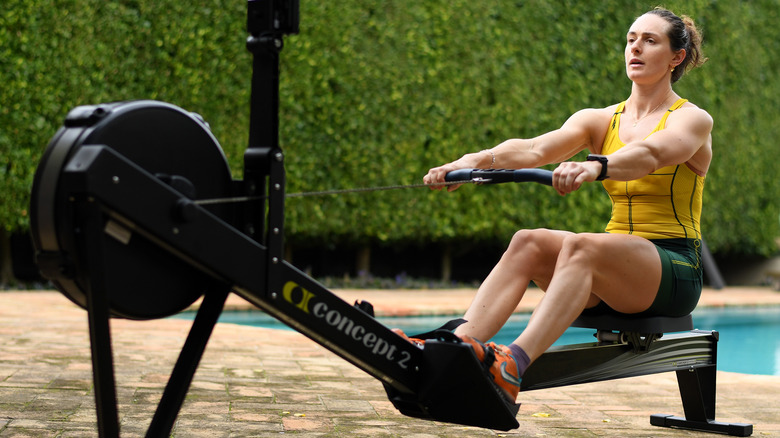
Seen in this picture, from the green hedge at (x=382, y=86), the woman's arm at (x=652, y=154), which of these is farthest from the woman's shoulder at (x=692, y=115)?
the green hedge at (x=382, y=86)

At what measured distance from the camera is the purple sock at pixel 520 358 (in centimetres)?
246

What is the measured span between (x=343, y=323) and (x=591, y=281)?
29.9 inches

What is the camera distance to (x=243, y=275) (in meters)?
2.09

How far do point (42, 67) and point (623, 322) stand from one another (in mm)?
6979

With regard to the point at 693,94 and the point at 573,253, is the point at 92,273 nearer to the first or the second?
the point at 573,253

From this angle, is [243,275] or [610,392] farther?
[610,392]

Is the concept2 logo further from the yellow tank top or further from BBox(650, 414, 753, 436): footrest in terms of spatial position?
BBox(650, 414, 753, 436): footrest

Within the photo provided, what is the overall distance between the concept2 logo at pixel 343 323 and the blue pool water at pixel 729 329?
144 inches

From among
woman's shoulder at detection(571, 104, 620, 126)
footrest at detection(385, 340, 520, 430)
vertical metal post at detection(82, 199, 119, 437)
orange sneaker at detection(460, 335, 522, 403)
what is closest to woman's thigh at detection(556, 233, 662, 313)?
orange sneaker at detection(460, 335, 522, 403)

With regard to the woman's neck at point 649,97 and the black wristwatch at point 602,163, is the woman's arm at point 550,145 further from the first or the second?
the black wristwatch at point 602,163

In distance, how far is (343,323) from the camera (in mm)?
2320

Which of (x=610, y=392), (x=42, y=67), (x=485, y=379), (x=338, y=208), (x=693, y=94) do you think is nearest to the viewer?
(x=485, y=379)

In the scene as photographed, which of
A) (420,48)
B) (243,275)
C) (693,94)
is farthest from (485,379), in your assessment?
(693,94)

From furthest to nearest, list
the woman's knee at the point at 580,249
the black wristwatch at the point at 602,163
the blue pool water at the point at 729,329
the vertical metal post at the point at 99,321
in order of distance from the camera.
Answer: the blue pool water at the point at 729,329
the woman's knee at the point at 580,249
the black wristwatch at the point at 602,163
the vertical metal post at the point at 99,321
